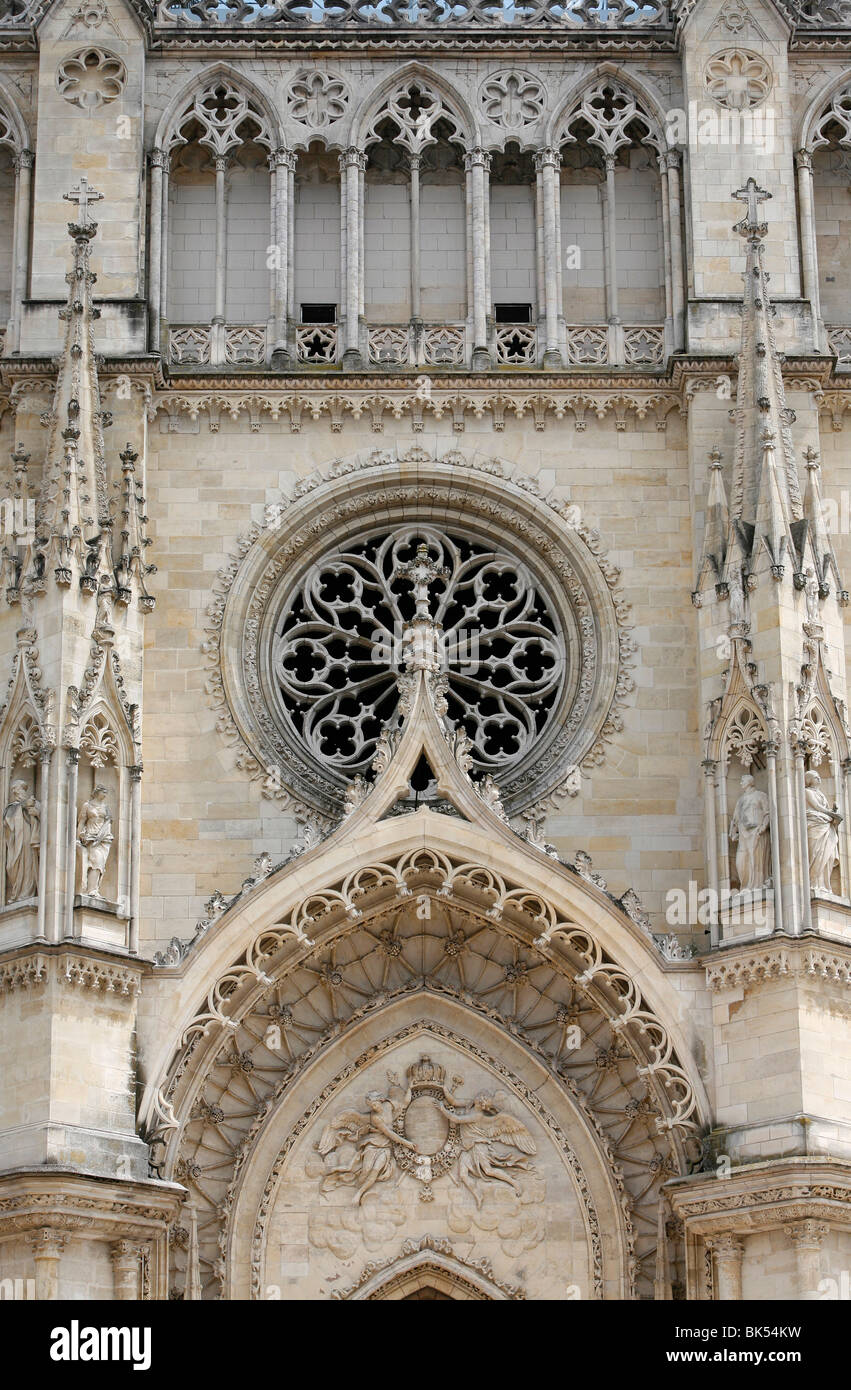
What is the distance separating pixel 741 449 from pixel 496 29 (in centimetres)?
440

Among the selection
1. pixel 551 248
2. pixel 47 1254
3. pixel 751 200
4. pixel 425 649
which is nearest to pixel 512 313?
pixel 551 248

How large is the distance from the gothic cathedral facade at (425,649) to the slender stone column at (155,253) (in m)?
0.03

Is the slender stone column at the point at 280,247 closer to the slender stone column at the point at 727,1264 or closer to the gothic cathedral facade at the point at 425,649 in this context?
the gothic cathedral facade at the point at 425,649

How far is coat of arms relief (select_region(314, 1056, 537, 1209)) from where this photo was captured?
67.6ft

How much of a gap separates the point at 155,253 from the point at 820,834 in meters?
7.05

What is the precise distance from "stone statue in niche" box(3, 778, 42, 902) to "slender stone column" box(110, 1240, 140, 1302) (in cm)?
242

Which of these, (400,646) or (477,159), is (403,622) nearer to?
(400,646)

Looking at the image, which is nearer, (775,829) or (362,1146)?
(775,829)

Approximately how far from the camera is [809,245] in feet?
75.1

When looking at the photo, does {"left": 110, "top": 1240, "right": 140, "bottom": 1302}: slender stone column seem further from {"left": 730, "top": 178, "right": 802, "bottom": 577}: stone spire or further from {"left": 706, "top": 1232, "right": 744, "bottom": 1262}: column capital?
{"left": 730, "top": 178, "right": 802, "bottom": 577}: stone spire

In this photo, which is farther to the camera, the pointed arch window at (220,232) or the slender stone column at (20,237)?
the pointed arch window at (220,232)

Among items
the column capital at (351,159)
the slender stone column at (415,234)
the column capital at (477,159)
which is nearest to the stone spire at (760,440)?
the column capital at (477,159)

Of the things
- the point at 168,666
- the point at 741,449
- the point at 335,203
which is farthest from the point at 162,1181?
the point at 335,203

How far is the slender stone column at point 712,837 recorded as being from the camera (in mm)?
20078
